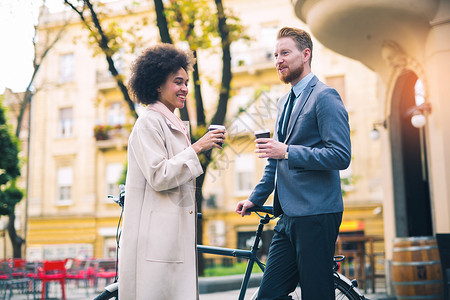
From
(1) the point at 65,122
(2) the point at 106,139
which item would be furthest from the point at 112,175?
(1) the point at 65,122

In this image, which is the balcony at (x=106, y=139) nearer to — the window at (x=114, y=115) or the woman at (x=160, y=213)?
the window at (x=114, y=115)

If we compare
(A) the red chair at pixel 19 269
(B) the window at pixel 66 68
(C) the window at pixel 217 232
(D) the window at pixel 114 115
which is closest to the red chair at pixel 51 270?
(A) the red chair at pixel 19 269

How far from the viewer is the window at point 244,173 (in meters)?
30.2

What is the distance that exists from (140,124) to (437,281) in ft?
15.8

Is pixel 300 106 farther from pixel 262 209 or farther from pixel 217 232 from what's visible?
pixel 217 232

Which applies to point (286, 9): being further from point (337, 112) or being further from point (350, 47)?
point (337, 112)

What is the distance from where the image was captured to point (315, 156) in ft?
9.64

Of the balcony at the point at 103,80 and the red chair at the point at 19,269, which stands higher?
the balcony at the point at 103,80

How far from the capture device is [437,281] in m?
6.46

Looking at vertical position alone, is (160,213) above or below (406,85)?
below

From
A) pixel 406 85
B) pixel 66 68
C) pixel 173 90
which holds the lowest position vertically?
pixel 173 90

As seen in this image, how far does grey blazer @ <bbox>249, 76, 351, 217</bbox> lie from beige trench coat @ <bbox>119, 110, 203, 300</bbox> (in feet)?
1.71

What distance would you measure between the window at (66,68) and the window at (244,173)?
12738 millimetres

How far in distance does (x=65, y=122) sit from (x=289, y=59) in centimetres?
3313
